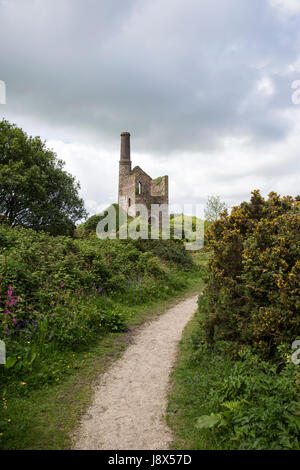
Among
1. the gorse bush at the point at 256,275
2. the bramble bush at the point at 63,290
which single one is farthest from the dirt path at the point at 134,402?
the gorse bush at the point at 256,275

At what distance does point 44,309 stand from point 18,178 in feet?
41.8

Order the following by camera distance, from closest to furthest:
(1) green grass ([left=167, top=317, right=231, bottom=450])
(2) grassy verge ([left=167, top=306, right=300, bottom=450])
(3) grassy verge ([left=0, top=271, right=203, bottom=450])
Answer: (2) grassy verge ([left=167, top=306, right=300, bottom=450]) < (1) green grass ([left=167, top=317, right=231, bottom=450]) < (3) grassy verge ([left=0, top=271, right=203, bottom=450])

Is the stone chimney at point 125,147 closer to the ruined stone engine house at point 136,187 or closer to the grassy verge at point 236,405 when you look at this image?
the ruined stone engine house at point 136,187

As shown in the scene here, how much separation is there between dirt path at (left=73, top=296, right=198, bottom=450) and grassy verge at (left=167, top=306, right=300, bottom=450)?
275mm

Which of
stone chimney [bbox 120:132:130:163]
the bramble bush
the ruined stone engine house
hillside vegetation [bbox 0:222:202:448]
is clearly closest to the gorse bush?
hillside vegetation [bbox 0:222:202:448]

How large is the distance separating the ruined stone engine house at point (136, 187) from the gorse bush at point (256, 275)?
87.7ft

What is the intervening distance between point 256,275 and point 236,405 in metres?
2.16

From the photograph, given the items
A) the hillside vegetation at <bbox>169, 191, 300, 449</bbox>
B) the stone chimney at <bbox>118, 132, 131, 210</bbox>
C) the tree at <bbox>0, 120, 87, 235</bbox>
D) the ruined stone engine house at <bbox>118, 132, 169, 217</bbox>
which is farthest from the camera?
the stone chimney at <bbox>118, 132, 131, 210</bbox>

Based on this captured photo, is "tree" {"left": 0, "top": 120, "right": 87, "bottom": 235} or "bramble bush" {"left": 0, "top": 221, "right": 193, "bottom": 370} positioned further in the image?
"tree" {"left": 0, "top": 120, "right": 87, "bottom": 235}

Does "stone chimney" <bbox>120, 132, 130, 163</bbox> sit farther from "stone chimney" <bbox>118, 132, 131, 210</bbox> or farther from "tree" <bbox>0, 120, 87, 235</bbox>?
"tree" <bbox>0, 120, 87, 235</bbox>

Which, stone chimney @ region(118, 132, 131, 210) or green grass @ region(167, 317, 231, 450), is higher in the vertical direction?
stone chimney @ region(118, 132, 131, 210)

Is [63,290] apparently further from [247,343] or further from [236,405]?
[236,405]

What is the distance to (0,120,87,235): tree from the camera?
731 inches

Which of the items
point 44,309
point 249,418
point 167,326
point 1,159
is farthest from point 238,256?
point 1,159
